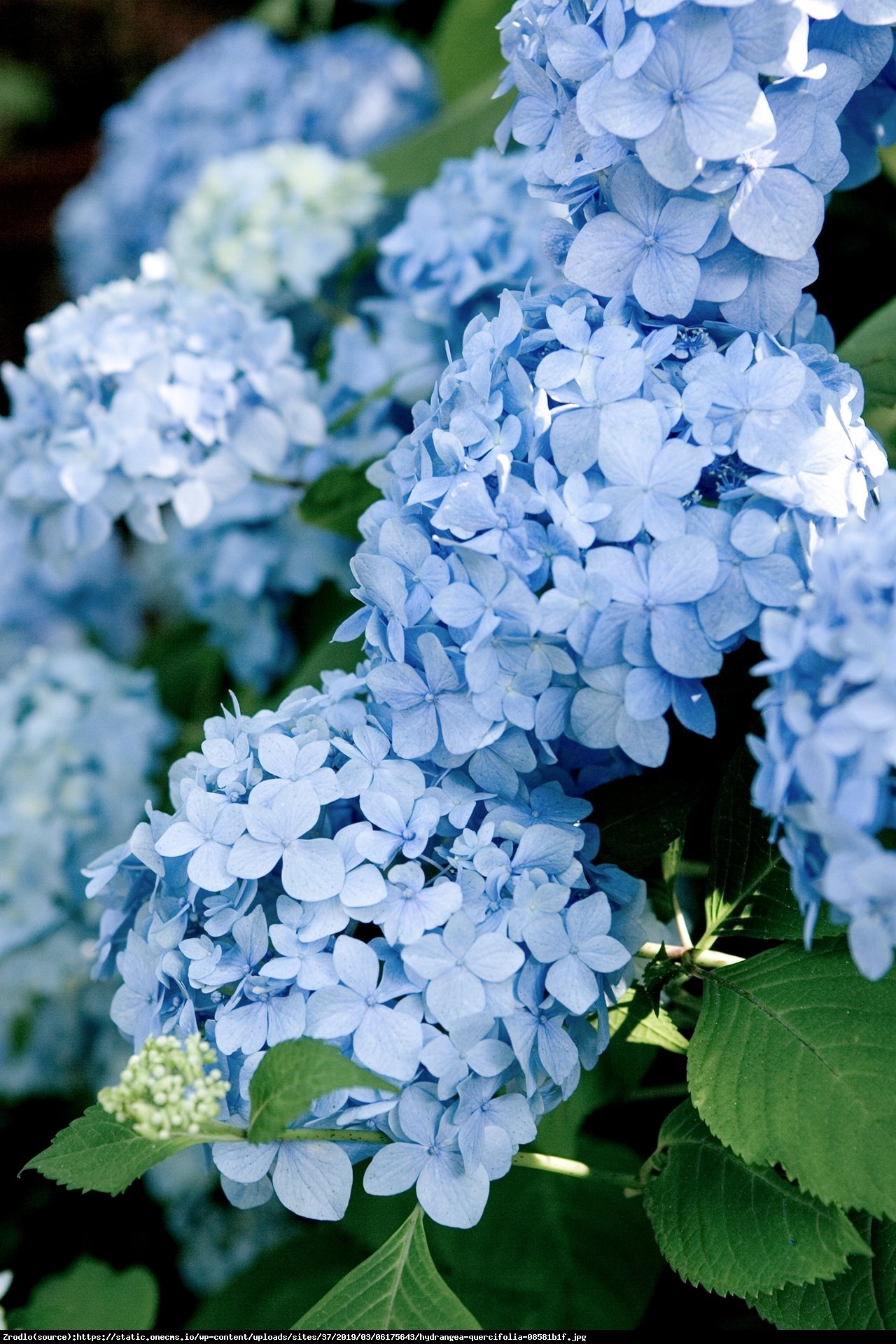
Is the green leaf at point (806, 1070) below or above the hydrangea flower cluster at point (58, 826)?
above

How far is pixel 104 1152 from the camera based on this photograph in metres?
0.50

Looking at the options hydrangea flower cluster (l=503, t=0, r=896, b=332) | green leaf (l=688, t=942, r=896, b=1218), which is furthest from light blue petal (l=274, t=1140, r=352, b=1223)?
hydrangea flower cluster (l=503, t=0, r=896, b=332)

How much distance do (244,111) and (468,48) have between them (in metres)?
0.28

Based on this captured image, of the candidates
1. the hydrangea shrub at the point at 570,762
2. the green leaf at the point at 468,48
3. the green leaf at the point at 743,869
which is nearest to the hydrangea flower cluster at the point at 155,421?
the hydrangea shrub at the point at 570,762

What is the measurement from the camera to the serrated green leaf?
0.60 m

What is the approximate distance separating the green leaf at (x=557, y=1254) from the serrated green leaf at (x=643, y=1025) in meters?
0.12

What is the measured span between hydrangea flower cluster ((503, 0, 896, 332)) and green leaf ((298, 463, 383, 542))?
0.92 ft

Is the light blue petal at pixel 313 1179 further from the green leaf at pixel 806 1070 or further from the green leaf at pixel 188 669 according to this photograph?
the green leaf at pixel 188 669

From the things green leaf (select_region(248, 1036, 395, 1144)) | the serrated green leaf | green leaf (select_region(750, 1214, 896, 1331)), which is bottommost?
green leaf (select_region(750, 1214, 896, 1331))

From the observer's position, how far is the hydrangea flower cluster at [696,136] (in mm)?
490

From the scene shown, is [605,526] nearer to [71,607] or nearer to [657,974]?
[657,974]

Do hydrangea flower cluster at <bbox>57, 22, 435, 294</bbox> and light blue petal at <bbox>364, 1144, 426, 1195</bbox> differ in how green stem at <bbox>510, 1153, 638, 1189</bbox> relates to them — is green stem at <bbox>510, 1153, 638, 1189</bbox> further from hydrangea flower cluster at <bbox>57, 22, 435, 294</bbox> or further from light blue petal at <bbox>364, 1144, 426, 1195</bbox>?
hydrangea flower cluster at <bbox>57, 22, 435, 294</bbox>

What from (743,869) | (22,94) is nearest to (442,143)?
(743,869)

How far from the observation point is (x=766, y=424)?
50cm
